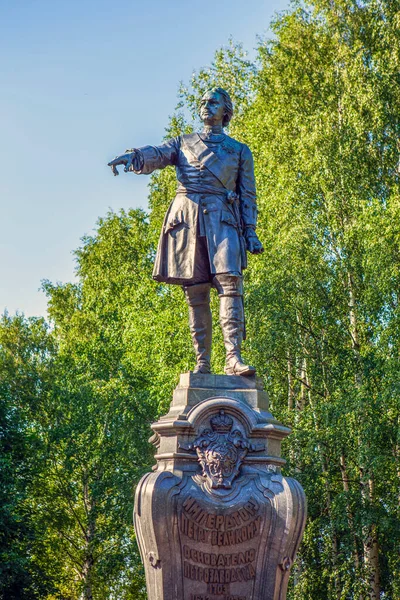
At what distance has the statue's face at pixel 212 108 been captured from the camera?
35.0 ft

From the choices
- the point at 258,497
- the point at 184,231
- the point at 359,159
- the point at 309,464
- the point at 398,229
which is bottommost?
the point at 258,497

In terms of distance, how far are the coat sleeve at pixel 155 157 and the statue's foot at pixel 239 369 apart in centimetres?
197

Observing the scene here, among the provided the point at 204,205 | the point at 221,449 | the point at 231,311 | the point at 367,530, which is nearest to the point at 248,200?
the point at 204,205

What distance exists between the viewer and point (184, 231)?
10555 millimetres

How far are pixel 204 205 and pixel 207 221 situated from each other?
17 centimetres

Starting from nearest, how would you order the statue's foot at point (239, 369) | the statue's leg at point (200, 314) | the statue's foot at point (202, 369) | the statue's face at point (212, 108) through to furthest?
1. the statue's foot at point (239, 369)
2. the statue's foot at point (202, 369)
3. the statue's leg at point (200, 314)
4. the statue's face at point (212, 108)

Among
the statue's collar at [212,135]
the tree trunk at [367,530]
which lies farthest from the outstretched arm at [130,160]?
the tree trunk at [367,530]

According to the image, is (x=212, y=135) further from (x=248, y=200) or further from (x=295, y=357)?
(x=295, y=357)

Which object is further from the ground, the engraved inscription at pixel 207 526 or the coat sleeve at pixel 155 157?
the coat sleeve at pixel 155 157

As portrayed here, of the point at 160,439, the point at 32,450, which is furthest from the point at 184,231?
the point at 32,450

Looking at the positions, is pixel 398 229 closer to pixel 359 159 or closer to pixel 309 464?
pixel 359 159

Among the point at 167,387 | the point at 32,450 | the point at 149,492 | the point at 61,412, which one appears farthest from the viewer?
the point at 61,412

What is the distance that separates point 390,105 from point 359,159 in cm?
141

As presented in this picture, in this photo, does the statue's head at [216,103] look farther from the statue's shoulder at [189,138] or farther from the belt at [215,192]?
the belt at [215,192]
